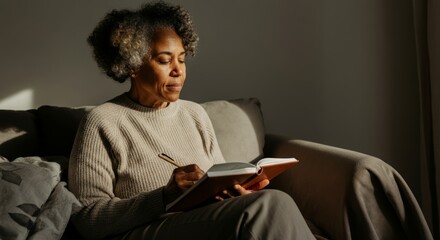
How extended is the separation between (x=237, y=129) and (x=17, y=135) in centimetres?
75

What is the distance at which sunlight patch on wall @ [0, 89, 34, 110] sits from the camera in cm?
198

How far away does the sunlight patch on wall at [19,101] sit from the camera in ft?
6.50

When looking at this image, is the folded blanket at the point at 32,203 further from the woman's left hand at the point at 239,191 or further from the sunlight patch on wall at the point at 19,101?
the sunlight patch on wall at the point at 19,101

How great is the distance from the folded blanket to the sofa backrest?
0.26m

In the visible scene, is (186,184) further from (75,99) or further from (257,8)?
(257,8)

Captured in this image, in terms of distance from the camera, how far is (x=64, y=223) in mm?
1290

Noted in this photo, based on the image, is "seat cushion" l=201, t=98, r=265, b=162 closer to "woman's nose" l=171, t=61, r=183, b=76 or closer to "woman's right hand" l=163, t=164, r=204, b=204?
"woman's nose" l=171, t=61, r=183, b=76

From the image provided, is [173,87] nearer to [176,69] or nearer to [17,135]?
[176,69]

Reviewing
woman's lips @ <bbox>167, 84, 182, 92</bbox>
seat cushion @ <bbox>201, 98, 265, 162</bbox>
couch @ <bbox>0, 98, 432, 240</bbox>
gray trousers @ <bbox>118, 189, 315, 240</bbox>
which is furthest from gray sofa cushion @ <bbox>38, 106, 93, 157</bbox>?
gray trousers @ <bbox>118, 189, 315, 240</bbox>

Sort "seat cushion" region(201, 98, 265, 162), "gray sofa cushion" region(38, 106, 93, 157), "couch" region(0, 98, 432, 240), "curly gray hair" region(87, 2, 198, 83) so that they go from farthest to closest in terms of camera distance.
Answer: "seat cushion" region(201, 98, 265, 162)
"gray sofa cushion" region(38, 106, 93, 157)
"curly gray hair" region(87, 2, 198, 83)
"couch" region(0, 98, 432, 240)

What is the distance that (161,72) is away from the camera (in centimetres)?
156

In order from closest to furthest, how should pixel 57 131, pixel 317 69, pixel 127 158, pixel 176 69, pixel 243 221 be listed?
pixel 243 221
pixel 127 158
pixel 176 69
pixel 57 131
pixel 317 69

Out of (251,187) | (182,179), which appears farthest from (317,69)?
(182,179)

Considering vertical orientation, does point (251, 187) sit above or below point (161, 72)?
below
